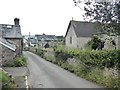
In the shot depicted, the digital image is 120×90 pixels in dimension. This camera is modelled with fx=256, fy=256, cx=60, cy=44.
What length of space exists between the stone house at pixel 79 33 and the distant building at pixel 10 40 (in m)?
11.3

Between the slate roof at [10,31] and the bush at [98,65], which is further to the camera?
the slate roof at [10,31]

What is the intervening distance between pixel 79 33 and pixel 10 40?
15.4m

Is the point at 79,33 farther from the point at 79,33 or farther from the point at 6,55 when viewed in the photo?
the point at 6,55

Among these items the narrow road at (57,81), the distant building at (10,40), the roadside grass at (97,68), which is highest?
the distant building at (10,40)

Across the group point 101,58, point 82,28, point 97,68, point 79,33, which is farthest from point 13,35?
point 101,58

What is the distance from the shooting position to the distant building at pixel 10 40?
105ft

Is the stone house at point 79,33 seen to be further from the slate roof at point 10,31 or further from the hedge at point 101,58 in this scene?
the hedge at point 101,58

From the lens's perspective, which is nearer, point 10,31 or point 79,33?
point 10,31

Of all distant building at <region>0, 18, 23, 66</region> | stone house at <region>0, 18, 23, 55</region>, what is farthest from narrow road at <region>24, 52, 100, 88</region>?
stone house at <region>0, 18, 23, 55</region>

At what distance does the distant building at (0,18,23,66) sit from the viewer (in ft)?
105

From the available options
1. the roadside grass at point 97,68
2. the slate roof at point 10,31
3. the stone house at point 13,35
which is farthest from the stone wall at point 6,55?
the slate roof at point 10,31

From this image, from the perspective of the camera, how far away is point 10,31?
43531 millimetres

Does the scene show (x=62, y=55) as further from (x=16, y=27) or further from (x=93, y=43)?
(x=16, y=27)

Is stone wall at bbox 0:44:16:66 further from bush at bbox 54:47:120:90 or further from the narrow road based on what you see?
bush at bbox 54:47:120:90
